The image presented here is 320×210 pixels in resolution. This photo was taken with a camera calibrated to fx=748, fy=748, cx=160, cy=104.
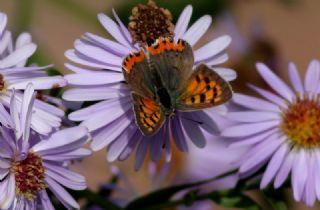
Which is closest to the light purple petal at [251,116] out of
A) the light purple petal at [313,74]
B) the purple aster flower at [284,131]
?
the purple aster flower at [284,131]

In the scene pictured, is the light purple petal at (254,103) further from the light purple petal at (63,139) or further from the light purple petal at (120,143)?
the light purple petal at (63,139)

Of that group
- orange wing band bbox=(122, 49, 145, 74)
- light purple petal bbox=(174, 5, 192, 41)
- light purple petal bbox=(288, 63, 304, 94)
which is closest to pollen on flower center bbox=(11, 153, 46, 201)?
orange wing band bbox=(122, 49, 145, 74)

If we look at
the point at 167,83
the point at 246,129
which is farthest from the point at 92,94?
the point at 246,129

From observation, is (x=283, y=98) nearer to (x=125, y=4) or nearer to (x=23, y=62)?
(x=23, y=62)

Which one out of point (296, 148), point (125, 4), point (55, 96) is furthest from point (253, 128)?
point (125, 4)

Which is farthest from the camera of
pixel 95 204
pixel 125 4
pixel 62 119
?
pixel 125 4
